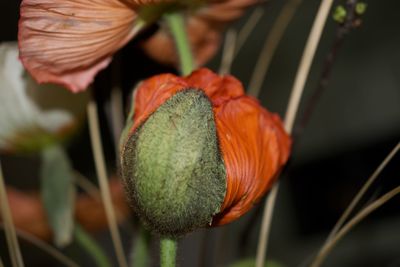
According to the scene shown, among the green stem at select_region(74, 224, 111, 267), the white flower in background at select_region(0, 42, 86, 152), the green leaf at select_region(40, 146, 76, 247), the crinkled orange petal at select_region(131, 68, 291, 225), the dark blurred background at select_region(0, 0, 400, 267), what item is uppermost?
the crinkled orange petal at select_region(131, 68, 291, 225)

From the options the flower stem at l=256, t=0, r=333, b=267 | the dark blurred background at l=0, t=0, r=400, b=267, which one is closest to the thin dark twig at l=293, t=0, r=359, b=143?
the flower stem at l=256, t=0, r=333, b=267

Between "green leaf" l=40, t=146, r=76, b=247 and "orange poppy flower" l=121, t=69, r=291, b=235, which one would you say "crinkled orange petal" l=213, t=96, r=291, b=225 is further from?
"green leaf" l=40, t=146, r=76, b=247

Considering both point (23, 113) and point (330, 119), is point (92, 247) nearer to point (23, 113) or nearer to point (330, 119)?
point (23, 113)

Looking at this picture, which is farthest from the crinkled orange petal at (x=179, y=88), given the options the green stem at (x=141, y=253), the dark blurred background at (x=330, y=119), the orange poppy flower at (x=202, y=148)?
the dark blurred background at (x=330, y=119)

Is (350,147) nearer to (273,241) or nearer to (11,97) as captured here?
(273,241)

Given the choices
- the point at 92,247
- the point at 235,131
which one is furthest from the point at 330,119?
the point at 235,131

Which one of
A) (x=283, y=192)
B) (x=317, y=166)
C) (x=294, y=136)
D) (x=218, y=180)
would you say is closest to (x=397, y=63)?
(x=317, y=166)

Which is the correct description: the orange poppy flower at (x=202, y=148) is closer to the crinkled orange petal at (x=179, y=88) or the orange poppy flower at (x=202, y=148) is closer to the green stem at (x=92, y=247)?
the crinkled orange petal at (x=179, y=88)
